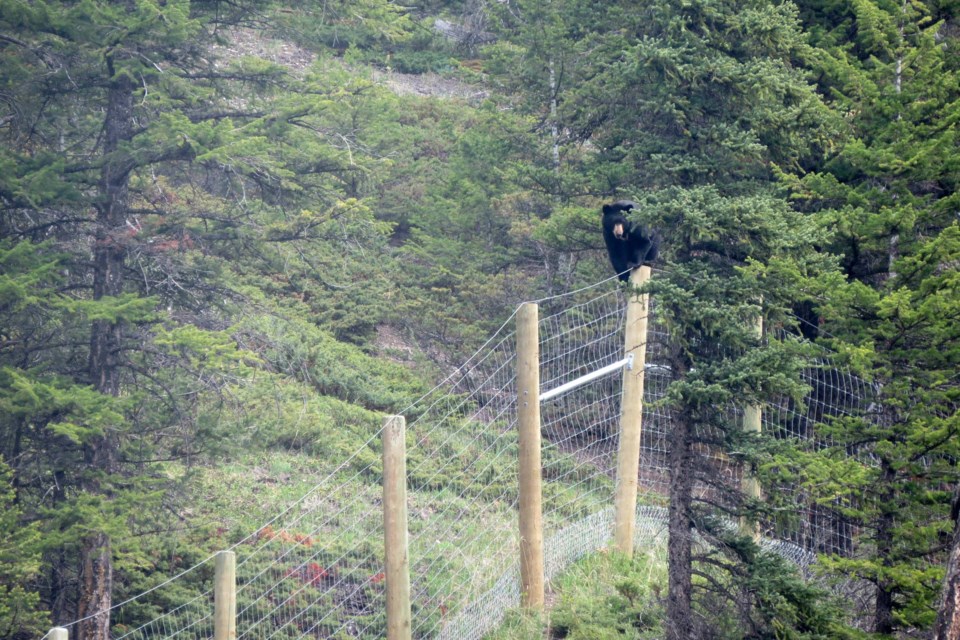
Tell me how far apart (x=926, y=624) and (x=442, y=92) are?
19411 millimetres

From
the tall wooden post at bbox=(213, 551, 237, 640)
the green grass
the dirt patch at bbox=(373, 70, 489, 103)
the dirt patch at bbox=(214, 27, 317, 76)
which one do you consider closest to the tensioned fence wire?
the green grass

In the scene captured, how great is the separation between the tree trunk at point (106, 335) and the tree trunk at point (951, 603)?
5678mm

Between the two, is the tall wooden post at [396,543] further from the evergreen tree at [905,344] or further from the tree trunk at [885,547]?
the tree trunk at [885,547]

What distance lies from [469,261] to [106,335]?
5707mm

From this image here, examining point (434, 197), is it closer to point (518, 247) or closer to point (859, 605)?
point (518, 247)

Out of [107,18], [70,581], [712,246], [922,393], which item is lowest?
[70,581]

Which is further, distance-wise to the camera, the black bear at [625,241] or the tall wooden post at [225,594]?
the black bear at [625,241]

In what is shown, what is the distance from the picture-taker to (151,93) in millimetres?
7312

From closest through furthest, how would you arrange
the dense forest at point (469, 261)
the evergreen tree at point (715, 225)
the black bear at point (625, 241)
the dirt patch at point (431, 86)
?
1. the dense forest at point (469, 261)
2. the evergreen tree at point (715, 225)
3. the black bear at point (625, 241)
4. the dirt patch at point (431, 86)

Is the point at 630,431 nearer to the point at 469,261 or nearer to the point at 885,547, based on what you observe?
the point at 885,547

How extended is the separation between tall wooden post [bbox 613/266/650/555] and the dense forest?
68cm

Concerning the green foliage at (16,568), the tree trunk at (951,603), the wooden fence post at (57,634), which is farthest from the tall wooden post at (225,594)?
the tree trunk at (951,603)

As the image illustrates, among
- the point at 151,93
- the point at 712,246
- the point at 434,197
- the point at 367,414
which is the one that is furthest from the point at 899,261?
the point at 434,197

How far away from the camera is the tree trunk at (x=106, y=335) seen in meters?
7.00
